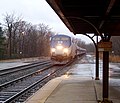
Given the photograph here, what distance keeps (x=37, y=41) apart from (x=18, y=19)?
16.0 m

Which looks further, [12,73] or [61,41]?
[61,41]

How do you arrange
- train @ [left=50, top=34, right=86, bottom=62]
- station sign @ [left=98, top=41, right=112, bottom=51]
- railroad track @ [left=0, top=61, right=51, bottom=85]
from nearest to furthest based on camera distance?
station sign @ [left=98, top=41, right=112, bottom=51] → railroad track @ [left=0, top=61, right=51, bottom=85] → train @ [left=50, top=34, right=86, bottom=62]

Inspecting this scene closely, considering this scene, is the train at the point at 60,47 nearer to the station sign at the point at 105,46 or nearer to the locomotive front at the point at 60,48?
the locomotive front at the point at 60,48

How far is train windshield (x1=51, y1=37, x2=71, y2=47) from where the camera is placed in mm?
43697

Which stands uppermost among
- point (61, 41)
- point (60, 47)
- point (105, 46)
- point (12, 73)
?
point (61, 41)

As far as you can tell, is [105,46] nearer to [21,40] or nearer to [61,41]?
[61,41]

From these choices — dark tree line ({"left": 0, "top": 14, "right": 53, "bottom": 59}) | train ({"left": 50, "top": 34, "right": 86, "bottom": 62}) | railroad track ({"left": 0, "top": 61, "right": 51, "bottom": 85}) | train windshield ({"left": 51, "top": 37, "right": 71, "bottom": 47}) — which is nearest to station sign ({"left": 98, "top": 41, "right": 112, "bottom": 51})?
railroad track ({"left": 0, "top": 61, "right": 51, "bottom": 85})

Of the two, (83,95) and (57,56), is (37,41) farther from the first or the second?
(83,95)

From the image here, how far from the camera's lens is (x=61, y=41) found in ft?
144

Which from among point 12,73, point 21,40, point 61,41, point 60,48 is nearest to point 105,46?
point 12,73

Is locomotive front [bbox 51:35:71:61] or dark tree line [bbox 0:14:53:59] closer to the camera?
locomotive front [bbox 51:35:71:61]

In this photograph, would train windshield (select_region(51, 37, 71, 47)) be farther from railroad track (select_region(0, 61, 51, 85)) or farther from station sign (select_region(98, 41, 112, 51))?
station sign (select_region(98, 41, 112, 51))

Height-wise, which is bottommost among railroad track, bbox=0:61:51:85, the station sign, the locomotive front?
railroad track, bbox=0:61:51:85

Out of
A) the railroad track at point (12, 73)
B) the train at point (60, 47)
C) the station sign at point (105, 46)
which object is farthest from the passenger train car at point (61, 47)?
the station sign at point (105, 46)
